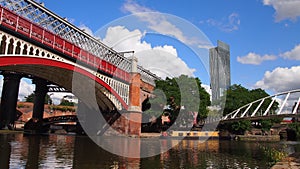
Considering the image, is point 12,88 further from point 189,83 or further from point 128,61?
point 189,83

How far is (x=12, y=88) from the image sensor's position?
6225 cm

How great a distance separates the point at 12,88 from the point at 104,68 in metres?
23.0

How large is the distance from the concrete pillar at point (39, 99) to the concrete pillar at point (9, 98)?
342 inches

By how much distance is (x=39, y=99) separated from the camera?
72375mm

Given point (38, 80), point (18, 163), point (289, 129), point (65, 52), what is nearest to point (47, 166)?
point (18, 163)

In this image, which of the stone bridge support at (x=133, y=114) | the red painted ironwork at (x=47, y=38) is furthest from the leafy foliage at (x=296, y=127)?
the red painted ironwork at (x=47, y=38)

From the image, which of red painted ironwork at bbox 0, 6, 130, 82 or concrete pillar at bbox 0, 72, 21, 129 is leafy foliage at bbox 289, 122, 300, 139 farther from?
concrete pillar at bbox 0, 72, 21, 129

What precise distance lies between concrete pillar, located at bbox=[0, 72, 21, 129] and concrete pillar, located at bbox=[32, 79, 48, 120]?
869 cm

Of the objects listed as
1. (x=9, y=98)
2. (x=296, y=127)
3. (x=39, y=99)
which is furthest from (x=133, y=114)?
(x=296, y=127)

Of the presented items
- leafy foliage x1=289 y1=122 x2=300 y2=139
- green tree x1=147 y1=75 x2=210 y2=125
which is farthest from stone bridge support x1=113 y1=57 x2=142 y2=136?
leafy foliage x1=289 y1=122 x2=300 y2=139

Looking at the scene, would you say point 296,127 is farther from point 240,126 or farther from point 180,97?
point 180,97

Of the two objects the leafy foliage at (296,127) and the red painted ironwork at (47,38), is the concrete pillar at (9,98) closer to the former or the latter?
the red painted ironwork at (47,38)

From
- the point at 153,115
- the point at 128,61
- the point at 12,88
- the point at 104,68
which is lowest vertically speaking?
the point at 153,115

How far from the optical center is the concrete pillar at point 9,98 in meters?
60.5
